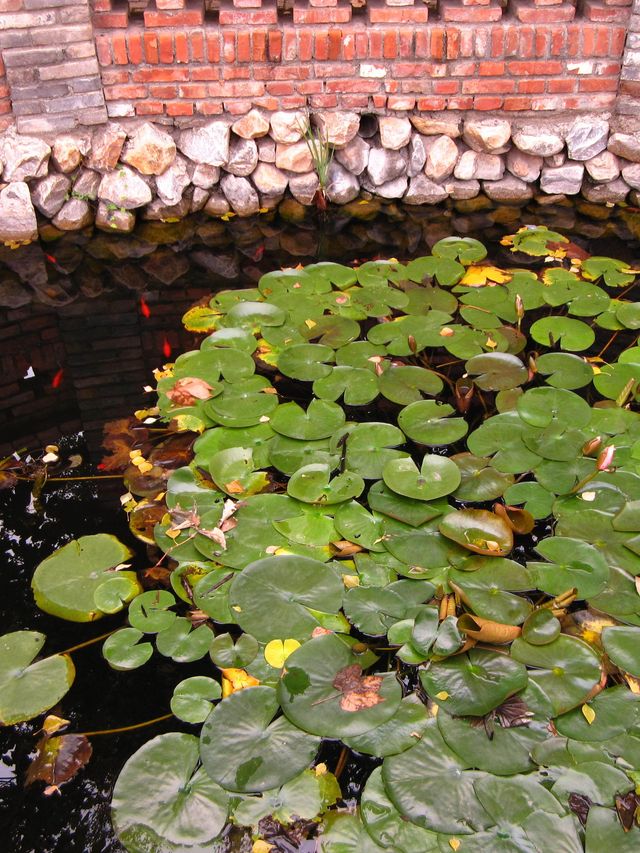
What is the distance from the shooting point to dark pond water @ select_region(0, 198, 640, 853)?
5.59 ft

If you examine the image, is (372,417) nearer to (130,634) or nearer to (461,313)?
(461,313)

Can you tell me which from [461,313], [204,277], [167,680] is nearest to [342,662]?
[167,680]

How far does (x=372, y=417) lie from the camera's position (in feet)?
8.52

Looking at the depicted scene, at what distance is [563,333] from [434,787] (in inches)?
72.4

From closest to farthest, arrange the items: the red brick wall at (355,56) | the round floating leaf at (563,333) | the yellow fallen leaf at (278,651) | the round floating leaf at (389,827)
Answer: the round floating leaf at (389,827) < the yellow fallen leaf at (278,651) < the round floating leaf at (563,333) < the red brick wall at (355,56)

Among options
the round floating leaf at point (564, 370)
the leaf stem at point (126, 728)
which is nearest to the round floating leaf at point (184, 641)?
the leaf stem at point (126, 728)

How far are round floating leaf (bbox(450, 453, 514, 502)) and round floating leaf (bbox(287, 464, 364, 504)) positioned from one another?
0.30m

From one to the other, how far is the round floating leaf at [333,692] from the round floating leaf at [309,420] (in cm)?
76

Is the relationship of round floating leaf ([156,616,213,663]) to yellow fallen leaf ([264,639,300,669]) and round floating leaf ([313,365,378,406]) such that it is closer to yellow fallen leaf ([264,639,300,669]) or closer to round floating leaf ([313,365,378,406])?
yellow fallen leaf ([264,639,300,669])

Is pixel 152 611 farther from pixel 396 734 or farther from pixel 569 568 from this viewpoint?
pixel 569 568

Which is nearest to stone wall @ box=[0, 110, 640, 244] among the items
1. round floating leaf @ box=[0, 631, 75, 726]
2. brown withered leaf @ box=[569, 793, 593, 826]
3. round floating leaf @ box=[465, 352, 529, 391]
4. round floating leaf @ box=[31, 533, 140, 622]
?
round floating leaf @ box=[465, 352, 529, 391]

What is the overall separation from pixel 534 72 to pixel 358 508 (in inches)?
101

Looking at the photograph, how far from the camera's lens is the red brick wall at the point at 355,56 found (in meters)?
3.50

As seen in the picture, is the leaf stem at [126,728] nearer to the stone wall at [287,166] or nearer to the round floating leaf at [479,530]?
the round floating leaf at [479,530]
